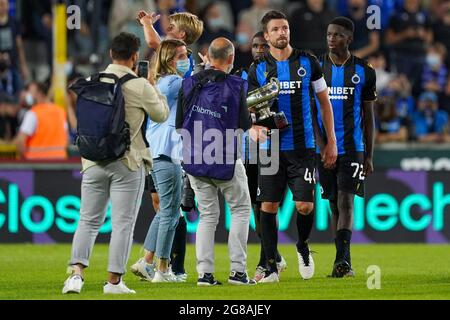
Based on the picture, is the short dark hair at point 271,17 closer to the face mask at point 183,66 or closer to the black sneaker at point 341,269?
the face mask at point 183,66

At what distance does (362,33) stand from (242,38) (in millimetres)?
2183

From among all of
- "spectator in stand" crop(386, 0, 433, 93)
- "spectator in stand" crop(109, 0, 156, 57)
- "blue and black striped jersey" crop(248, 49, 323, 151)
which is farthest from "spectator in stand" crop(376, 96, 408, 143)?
"blue and black striped jersey" crop(248, 49, 323, 151)

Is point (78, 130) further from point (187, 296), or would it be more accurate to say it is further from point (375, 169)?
point (375, 169)

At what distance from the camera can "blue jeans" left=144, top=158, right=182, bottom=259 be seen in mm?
11141

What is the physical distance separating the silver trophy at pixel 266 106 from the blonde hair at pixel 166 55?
754 millimetres

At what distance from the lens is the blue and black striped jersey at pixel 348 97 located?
39.9ft

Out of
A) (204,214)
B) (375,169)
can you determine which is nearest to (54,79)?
(375,169)

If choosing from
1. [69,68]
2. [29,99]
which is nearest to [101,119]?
[29,99]

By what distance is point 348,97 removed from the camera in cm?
1220

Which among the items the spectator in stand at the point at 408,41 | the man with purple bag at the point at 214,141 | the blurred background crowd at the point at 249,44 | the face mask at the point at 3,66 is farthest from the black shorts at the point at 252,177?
the spectator in stand at the point at 408,41

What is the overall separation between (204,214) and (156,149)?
98cm

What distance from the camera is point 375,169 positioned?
16.9 metres

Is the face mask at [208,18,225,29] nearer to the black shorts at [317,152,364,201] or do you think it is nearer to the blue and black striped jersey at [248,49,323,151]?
the black shorts at [317,152,364,201]

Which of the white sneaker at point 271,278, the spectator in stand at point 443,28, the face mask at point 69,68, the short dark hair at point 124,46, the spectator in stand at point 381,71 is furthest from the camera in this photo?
the spectator in stand at point 443,28
